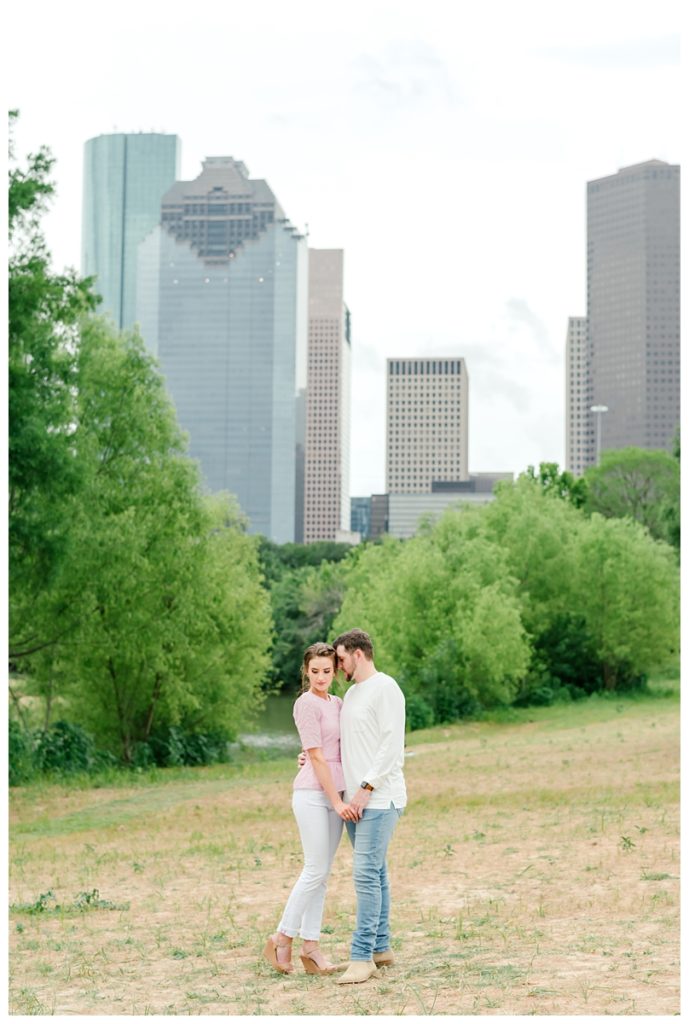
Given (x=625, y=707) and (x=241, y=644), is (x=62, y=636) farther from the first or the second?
(x=625, y=707)

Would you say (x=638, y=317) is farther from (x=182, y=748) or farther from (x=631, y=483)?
(x=182, y=748)

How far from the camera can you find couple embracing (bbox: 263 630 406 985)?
6000 mm

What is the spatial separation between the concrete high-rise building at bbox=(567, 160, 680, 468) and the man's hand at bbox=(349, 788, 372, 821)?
18263 cm

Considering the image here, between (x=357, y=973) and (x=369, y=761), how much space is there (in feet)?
3.98

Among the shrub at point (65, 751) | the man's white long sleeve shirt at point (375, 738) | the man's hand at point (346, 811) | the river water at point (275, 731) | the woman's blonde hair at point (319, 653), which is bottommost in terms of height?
the river water at point (275, 731)

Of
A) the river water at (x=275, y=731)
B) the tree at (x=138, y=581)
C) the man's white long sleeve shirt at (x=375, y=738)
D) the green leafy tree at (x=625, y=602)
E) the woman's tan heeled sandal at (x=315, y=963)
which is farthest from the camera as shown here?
the green leafy tree at (x=625, y=602)

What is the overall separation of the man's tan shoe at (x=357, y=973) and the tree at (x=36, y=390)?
1246 centimetres

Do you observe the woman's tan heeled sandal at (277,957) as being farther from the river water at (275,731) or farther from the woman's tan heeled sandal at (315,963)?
the river water at (275,731)

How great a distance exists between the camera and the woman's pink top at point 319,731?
6.14 m

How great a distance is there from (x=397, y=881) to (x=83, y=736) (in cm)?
1462

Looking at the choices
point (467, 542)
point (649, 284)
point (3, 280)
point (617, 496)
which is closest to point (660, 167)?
point (649, 284)

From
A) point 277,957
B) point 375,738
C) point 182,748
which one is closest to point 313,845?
point 375,738

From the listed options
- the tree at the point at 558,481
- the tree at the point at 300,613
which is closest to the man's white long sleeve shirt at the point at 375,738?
the tree at the point at 300,613

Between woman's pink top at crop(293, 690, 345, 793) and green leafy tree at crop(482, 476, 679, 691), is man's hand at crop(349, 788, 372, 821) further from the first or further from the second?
green leafy tree at crop(482, 476, 679, 691)
